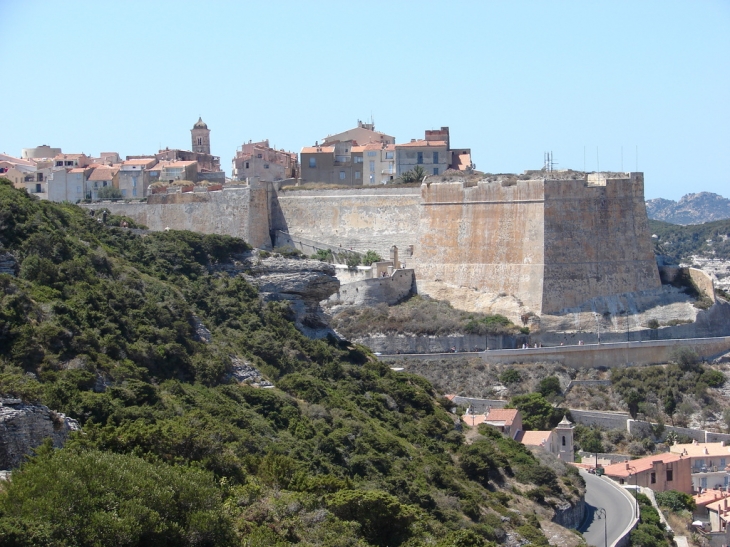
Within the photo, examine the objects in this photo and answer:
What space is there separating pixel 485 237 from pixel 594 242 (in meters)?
4.02

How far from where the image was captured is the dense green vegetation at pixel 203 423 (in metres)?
17.1

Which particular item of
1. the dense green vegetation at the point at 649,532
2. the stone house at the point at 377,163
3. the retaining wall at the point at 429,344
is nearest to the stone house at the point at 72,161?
the stone house at the point at 377,163

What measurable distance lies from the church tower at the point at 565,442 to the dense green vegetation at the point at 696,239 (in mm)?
68945

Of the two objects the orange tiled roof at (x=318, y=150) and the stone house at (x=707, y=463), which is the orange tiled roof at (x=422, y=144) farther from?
the stone house at (x=707, y=463)

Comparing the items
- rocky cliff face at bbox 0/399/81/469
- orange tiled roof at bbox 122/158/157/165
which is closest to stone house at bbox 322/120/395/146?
orange tiled roof at bbox 122/158/157/165

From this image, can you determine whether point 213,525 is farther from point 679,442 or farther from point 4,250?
point 679,442

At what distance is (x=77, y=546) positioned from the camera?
15602 millimetres

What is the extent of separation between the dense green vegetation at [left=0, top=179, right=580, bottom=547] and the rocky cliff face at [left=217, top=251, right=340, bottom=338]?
600 millimetres

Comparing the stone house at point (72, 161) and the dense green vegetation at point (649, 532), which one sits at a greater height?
the stone house at point (72, 161)

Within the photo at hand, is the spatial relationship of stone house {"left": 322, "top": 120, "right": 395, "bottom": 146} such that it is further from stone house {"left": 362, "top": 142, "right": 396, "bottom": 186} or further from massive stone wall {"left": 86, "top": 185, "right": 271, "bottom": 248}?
massive stone wall {"left": 86, "top": 185, "right": 271, "bottom": 248}

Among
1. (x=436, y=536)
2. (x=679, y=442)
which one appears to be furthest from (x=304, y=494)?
(x=679, y=442)

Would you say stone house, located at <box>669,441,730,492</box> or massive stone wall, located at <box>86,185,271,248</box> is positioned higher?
massive stone wall, located at <box>86,185,271,248</box>

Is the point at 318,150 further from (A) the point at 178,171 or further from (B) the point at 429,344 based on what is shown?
(B) the point at 429,344

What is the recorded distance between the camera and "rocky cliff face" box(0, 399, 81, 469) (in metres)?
17.9
